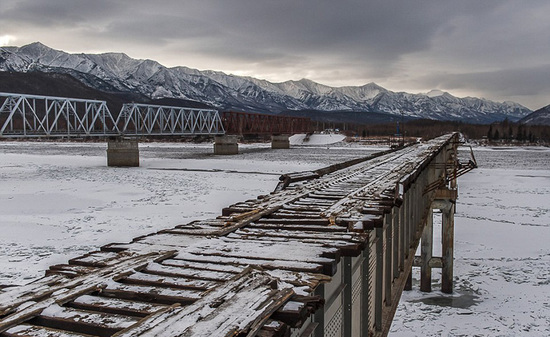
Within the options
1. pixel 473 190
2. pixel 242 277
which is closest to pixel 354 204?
pixel 242 277

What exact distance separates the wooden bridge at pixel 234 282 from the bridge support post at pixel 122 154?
4922 cm

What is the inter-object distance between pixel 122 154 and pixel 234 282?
5512 centimetres

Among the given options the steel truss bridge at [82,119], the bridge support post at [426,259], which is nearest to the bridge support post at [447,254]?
the bridge support post at [426,259]

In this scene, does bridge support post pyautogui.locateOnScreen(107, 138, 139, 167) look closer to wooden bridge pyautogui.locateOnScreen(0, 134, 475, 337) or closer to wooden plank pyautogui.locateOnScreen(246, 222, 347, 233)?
wooden bridge pyautogui.locateOnScreen(0, 134, 475, 337)

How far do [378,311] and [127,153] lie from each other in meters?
52.5

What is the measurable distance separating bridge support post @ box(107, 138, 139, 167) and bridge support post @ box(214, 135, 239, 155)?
99.5 feet

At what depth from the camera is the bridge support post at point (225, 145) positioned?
8756 cm

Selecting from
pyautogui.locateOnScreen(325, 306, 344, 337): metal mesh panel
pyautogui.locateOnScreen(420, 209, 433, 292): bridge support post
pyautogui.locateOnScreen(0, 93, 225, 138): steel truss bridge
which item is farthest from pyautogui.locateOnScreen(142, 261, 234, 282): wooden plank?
pyautogui.locateOnScreen(0, 93, 225, 138): steel truss bridge

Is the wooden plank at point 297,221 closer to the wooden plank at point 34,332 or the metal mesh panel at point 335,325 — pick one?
the metal mesh panel at point 335,325

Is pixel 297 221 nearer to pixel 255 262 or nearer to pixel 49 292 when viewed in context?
pixel 255 262

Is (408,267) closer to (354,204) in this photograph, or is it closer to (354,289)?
(354,204)

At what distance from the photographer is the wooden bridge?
387 centimetres

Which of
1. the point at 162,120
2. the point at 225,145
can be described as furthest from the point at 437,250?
the point at 225,145

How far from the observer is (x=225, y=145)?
89188 millimetres
